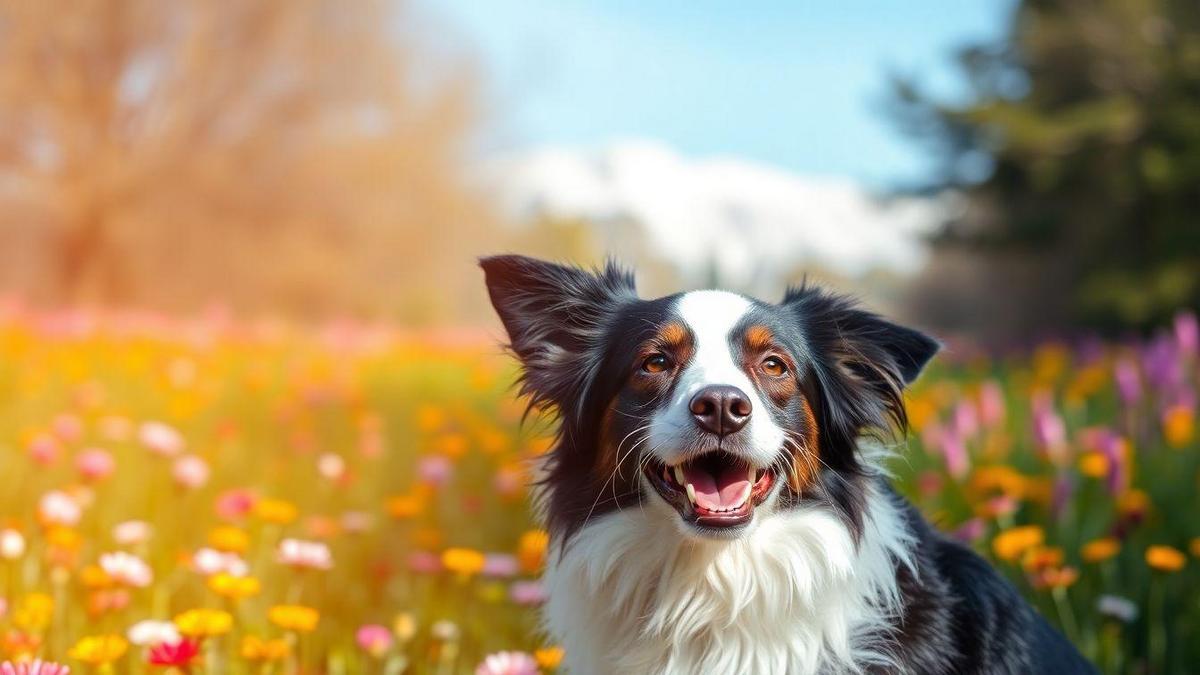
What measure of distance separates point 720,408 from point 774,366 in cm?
41

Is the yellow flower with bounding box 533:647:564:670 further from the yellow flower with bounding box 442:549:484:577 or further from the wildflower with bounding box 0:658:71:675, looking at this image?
the wildflower with bounding box 0:658:71:675

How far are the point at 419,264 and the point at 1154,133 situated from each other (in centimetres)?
1322

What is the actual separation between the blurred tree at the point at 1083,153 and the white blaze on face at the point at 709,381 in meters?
16.3

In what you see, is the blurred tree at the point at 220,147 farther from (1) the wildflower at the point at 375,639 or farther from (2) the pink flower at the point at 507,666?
(2) the pink flower at the point at 507,666

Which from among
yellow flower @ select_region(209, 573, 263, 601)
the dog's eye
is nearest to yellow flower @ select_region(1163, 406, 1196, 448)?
the dog's eye

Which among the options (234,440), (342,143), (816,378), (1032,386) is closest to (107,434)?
(234,440)

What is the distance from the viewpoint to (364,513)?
5180 mm

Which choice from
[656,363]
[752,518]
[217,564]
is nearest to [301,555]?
[217,564]

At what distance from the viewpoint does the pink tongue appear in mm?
2625

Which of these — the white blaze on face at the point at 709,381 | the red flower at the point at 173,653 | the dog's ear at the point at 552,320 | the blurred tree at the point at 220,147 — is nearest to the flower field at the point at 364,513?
the red flower at the point at 173,653

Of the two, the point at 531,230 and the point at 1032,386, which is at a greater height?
the point at 531,230

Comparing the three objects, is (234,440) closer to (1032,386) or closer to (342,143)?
(1032,386)

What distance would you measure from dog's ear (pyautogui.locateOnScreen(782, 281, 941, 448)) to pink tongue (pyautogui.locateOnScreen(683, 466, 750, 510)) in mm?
353

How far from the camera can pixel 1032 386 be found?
27.5 feet
